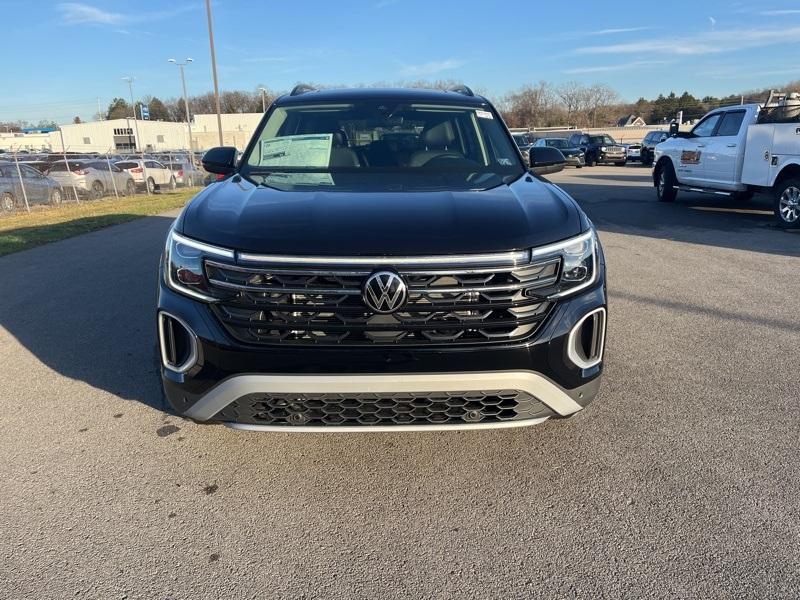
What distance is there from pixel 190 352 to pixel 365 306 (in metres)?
0.80

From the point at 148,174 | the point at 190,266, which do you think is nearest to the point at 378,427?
the point at 190,266

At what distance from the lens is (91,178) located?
20891 mm

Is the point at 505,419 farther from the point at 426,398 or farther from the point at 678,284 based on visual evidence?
the point at 678,284

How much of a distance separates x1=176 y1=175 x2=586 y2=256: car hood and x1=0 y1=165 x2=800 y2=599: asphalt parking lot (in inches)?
45.4

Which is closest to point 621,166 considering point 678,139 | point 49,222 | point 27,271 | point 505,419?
point 678,139

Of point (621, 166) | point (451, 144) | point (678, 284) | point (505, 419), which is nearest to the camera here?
point (505, 419)

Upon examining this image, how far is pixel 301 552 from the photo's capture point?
2461 millimetres

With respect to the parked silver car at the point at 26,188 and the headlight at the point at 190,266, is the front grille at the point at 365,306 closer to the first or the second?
the headlight at the point at 190,266

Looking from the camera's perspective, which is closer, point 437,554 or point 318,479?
point 437,554

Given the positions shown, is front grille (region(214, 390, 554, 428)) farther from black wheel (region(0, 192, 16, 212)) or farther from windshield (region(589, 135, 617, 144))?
windshield (region(589, 135, 617, 144))

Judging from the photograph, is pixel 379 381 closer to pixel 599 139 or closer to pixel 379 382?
pixel 379 382

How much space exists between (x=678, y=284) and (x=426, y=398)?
197 inches

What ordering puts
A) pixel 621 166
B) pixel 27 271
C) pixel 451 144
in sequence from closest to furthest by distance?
1. pixel 451 144
2. pixel 27 271
3. pixel 621 166

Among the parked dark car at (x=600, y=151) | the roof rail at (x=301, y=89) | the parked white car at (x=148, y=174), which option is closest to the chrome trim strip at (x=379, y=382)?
the roof rail at (x=301, y=89)
